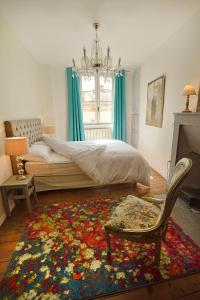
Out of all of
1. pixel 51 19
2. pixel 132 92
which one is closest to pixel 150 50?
pixel 132 92

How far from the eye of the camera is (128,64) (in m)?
4.54

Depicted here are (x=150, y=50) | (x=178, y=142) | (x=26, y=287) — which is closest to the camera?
(x=26, y=287)

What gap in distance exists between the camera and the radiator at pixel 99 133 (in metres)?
5.36

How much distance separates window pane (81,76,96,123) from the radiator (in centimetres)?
34

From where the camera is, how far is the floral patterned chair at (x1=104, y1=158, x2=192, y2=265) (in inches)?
48.1

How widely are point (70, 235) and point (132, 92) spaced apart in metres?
4.61

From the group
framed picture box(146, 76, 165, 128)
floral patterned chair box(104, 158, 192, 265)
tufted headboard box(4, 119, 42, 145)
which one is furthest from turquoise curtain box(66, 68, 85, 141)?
floral patterned chair box(104, 158, 192, 265)

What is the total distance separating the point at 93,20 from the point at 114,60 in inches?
73.2

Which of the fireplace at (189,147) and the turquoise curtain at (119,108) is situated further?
the turquoise curtain at (119,108)

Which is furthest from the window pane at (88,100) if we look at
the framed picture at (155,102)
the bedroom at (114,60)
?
the framed picture at (155,102)

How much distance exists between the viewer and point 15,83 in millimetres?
2705

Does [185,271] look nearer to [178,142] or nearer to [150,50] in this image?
[178,142]

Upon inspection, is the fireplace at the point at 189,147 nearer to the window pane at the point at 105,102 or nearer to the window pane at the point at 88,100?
the window pane at the point at 105,102

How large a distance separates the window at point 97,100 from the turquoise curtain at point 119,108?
0.83 ft
